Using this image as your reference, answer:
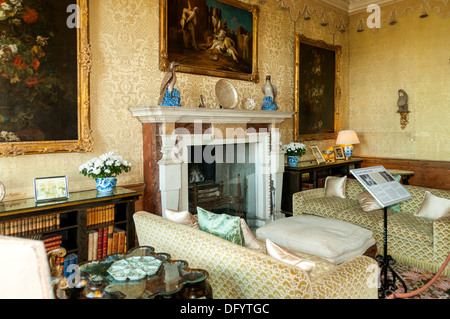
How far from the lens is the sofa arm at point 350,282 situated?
1.65 m

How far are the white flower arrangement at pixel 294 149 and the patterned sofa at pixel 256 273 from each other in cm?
324

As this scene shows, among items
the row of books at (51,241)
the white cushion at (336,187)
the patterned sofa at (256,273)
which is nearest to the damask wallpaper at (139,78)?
the row of books at (51,241)

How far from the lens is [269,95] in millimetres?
4992

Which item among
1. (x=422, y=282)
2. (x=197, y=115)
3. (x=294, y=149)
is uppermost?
(x=197, y=115)

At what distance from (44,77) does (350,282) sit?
309 centimetres

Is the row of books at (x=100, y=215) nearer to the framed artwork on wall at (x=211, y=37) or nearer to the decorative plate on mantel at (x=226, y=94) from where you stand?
the framed artwork on wall at (x=211, y=37)

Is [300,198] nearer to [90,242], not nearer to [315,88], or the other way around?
[315,88]

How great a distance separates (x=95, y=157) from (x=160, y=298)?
2.25 meters

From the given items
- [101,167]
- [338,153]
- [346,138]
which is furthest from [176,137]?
[338,153]

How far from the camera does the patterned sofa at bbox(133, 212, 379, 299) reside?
1601 mm

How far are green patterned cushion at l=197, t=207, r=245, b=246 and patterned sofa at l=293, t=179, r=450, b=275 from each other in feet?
6.85

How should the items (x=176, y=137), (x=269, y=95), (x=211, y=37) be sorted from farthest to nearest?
(x=269, y=95) < (x=211, y=37) < (x=176, y=137)

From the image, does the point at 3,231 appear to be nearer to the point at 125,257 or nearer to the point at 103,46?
the point at 125,257
